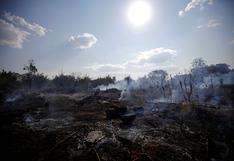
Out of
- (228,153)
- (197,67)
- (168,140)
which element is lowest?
(228,153)

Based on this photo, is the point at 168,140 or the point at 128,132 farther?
the point at 128,132

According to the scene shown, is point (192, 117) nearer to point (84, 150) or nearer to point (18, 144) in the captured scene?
point (84, 150)

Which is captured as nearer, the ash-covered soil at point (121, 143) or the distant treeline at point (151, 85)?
the ash-covered soil at point (121, 143)

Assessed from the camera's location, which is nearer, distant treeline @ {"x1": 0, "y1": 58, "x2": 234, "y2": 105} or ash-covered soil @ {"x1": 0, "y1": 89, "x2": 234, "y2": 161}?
ash-covered soil @ {"x1": 0, "y1": 89, "x2": 234, "y2": 161}

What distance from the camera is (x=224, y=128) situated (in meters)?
13.6

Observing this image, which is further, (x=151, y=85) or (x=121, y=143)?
(x=151, y=85)

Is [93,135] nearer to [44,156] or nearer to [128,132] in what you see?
[128,132]

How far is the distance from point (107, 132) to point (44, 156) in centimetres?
422

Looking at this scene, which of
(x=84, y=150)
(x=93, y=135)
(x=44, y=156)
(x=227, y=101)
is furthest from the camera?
(x=227, y=101)

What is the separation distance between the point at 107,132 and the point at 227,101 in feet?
115

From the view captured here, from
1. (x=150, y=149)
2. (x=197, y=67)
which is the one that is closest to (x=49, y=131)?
(x=150, y=149)

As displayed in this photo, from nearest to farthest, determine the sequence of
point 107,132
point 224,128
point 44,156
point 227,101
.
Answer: point 44,156 < point 107,132 < point 224,128 < point 227,101

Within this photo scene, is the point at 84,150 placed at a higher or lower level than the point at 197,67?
lower

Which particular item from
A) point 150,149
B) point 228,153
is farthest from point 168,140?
point 228,153
